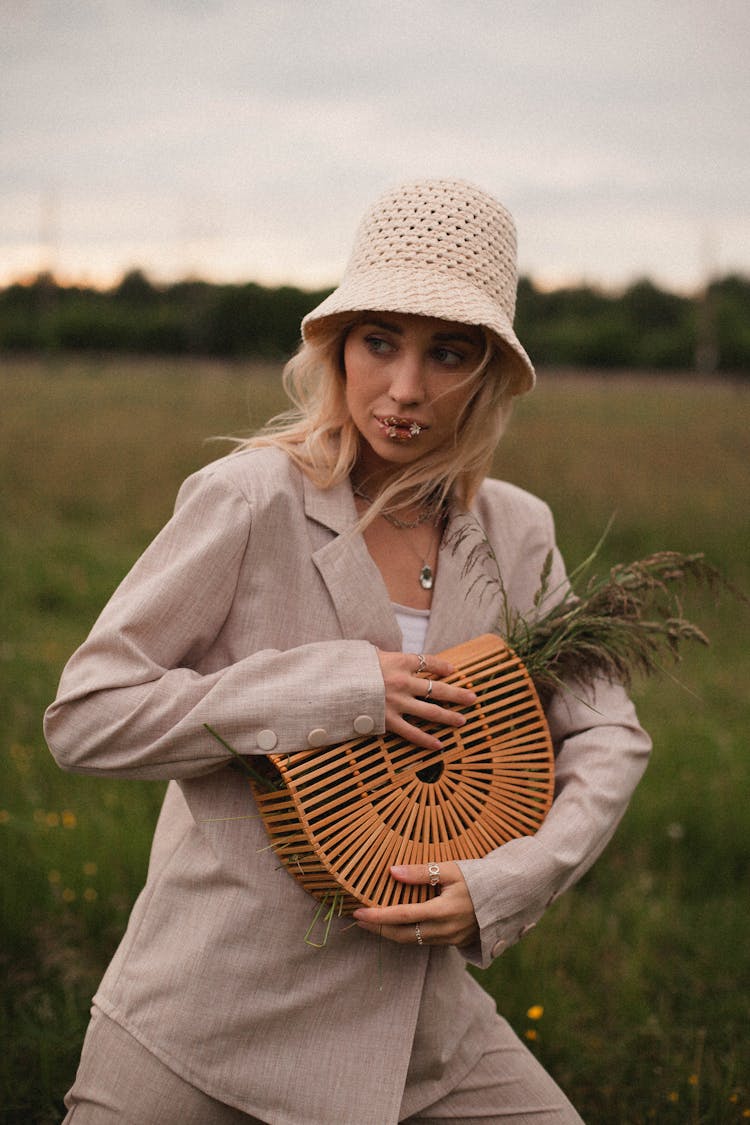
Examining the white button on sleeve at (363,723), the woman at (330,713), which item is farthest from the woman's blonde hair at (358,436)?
the white button on sleeve at (363,723)

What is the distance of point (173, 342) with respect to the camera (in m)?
30.0

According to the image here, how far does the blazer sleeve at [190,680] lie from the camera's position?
1.86m

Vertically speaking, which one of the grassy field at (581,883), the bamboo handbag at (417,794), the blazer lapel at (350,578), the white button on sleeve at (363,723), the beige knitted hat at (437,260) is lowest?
the grassy field at (581,883)

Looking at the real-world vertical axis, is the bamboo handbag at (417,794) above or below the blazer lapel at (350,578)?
below

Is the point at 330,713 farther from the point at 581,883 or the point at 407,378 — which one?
the point at 581,883

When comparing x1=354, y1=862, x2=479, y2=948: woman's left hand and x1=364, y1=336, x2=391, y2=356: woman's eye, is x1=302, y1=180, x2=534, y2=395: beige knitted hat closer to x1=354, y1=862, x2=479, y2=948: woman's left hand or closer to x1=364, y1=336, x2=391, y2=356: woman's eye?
x1=364, y1=336, x2=391, y2=356: woman's eye

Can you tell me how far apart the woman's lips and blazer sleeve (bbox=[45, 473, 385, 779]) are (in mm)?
331

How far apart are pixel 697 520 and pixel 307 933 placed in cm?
779

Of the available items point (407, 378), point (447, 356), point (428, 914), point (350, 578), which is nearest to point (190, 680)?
point (350, 578)

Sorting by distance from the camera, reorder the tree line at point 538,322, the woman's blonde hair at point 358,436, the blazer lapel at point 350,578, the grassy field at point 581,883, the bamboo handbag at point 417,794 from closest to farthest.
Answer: the bamboo handbag at point 417,794 < the blazer lapel at point 350,578 < the woman's blonde hair at point 358,436 < the grassy field at point 581,883 < the tree line at point 538,322

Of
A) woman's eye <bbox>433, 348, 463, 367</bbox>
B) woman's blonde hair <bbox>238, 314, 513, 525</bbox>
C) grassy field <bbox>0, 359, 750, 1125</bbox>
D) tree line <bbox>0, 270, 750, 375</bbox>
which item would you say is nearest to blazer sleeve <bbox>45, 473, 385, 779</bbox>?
woman's blonde hair <bbox>238, 314, 513, 525</bbox>

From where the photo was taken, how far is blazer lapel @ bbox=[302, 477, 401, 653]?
2.09 metres

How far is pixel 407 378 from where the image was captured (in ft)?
6.79

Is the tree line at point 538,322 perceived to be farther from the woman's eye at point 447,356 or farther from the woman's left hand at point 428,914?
the woman's left hand at point 428,914
